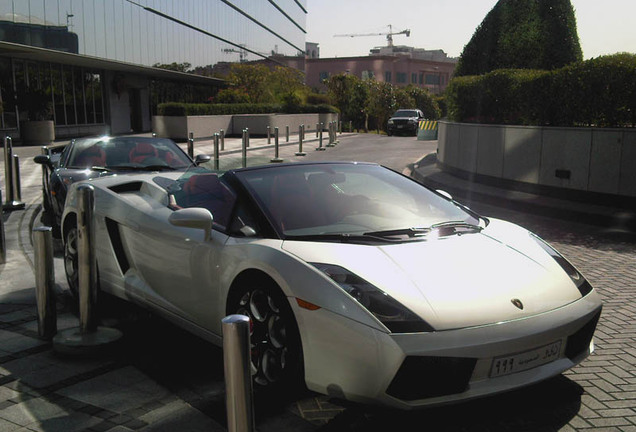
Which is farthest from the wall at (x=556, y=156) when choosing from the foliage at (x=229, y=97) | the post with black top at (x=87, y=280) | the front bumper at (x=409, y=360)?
the foliage at (x=229, y=97)

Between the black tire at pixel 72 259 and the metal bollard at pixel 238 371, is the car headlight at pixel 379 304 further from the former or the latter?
the black tire at pixel 72 259

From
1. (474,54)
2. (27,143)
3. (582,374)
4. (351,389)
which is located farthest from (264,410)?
(27,143)

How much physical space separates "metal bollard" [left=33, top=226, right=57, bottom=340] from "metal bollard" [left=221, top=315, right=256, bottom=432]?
259 cm

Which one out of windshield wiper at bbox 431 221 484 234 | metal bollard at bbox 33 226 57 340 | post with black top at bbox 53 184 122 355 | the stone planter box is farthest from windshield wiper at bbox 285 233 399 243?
the stone planter box

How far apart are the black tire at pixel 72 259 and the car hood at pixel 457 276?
2.87 meters

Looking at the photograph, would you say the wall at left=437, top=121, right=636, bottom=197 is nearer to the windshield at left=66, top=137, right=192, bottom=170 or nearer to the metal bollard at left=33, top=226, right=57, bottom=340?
the windshield at left=66, top=137, right=192, bottom=170

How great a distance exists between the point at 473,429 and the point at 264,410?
1.12 meters

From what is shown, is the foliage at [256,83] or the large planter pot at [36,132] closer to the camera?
the large planter pot at [36,132]

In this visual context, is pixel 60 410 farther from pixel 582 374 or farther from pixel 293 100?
pixel 293 100

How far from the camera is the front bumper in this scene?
3.11 metres

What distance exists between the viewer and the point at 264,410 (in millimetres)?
3586

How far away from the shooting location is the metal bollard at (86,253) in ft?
15.1

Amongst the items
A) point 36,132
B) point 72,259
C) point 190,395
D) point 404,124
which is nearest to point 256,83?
point 404,124

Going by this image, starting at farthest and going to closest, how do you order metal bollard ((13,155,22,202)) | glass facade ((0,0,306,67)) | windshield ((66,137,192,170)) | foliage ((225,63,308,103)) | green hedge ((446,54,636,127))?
foliage ((225,63,308,103)) < glass facade ((0,0,306,67)) < metal bollard ((13,155,22,202)) < green hedge ((446,54,636,127)) < windshield ((66,137,192,170))
